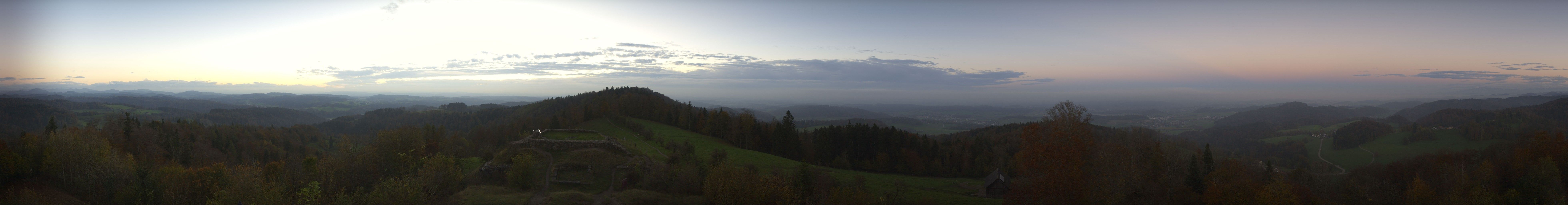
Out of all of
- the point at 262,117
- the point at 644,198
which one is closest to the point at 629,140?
the point at 644,198

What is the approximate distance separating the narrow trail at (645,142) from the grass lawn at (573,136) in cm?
482

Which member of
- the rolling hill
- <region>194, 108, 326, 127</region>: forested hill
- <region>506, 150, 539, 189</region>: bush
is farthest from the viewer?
the rolling hill

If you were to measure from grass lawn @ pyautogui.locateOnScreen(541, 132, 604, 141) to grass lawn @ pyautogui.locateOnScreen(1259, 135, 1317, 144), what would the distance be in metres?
113

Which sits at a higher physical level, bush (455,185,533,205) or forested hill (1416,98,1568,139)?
forested hill (1416,98,1568,139)

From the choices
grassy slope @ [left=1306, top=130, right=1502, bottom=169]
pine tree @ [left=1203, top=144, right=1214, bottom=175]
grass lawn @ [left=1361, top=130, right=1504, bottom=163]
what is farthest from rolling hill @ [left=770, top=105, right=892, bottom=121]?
pine tree @ [left=1203, top=144, right=1214, bottom=175]

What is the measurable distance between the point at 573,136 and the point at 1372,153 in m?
117

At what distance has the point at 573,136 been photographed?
4488 centimetres

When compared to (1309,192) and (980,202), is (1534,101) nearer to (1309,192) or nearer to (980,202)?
(1309,192)

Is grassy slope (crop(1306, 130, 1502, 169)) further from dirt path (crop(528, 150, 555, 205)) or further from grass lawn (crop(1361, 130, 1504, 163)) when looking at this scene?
dirt path (crop(528, 150, 555, 205))

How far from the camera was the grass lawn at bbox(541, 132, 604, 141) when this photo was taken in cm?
4122

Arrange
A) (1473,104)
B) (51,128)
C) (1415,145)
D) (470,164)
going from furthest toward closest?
(1473,104)
(1415,145)
(51,128)
(470,164)

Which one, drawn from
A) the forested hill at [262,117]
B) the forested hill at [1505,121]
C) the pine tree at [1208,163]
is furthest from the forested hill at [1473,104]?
the forested hill at [262,117]

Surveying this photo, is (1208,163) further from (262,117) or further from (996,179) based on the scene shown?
(262,117)

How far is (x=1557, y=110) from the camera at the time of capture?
265 feet
